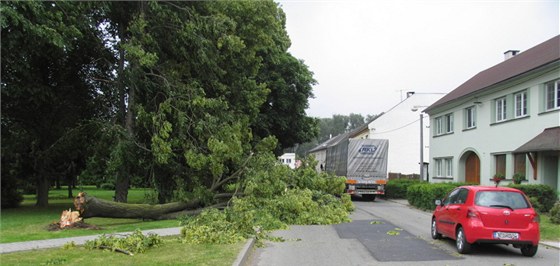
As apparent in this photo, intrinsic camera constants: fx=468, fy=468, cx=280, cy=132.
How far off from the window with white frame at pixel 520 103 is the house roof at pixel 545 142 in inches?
86.6

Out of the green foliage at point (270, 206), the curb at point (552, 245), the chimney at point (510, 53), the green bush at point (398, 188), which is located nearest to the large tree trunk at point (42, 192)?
the green foliage at point (270, 206)

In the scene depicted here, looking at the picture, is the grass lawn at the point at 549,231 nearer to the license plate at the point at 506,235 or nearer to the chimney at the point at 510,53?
the license plate at the point at 506,235

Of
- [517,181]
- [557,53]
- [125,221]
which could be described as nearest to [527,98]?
[557,53]

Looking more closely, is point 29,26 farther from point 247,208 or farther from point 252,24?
point 252,24

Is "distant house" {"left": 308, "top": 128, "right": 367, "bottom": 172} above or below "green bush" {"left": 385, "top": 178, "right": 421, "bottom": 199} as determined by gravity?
above

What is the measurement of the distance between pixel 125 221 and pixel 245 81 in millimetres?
10262

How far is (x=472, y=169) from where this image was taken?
27094mm

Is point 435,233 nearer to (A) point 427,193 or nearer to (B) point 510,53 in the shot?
(A) point 427,193

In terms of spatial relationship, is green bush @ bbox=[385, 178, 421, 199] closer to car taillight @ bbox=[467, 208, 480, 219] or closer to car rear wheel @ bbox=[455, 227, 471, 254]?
car rear wheel @ bbox=[455, 227, 471, 254]

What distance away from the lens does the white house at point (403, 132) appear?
47.7 m

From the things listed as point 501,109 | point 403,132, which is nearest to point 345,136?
point 403,132

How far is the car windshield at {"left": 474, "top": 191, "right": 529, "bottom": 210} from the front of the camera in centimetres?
957

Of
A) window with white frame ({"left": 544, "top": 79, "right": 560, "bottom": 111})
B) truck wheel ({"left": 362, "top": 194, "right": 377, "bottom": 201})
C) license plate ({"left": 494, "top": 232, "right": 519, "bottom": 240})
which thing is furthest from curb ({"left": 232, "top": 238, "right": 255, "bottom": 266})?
truck wheel ({"left": 362, "top": 194, "right": 377, "bottom": 201})

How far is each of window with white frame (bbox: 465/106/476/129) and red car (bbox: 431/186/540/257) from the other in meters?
17.9
